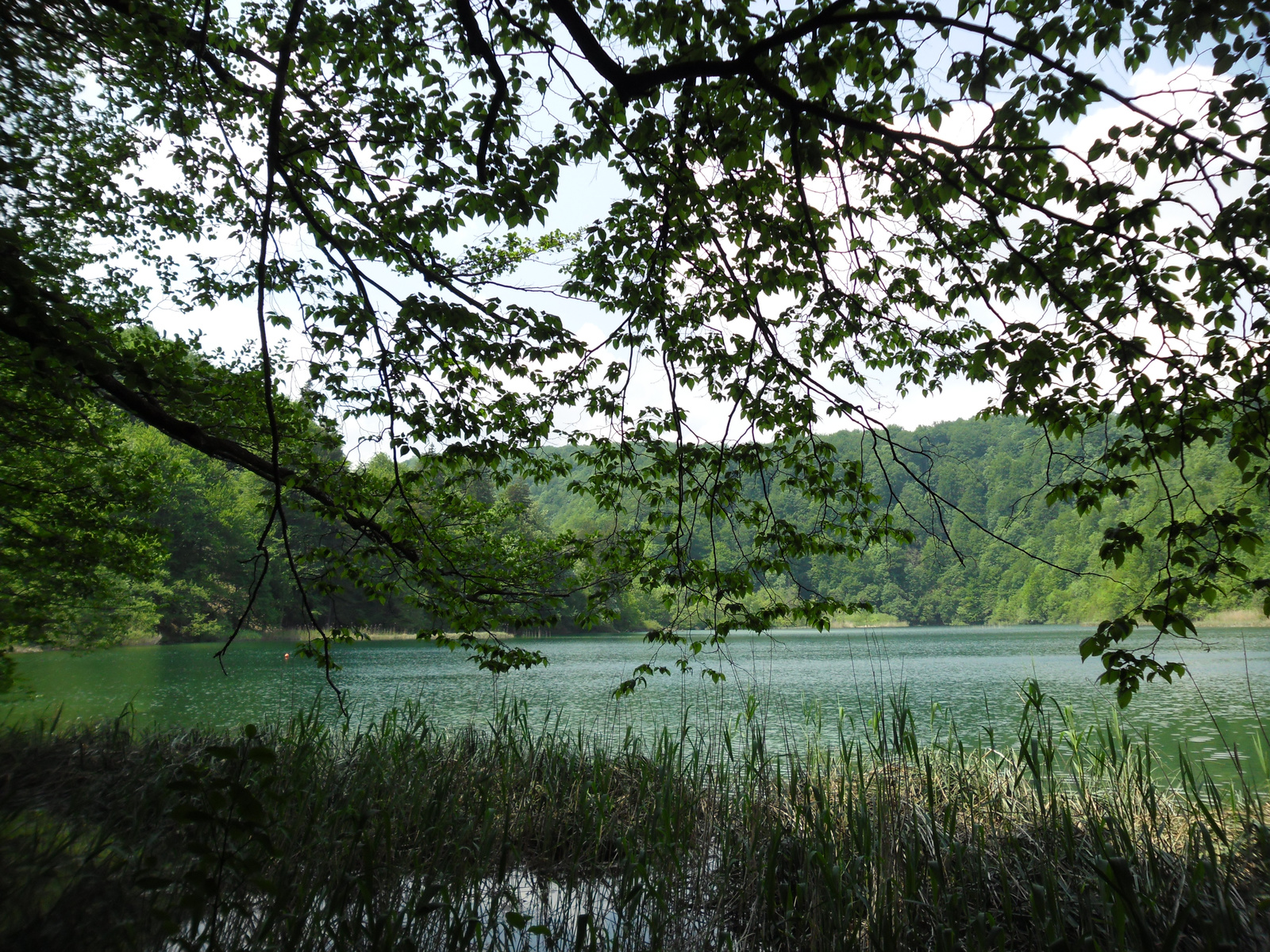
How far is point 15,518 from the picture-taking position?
6.47 meters

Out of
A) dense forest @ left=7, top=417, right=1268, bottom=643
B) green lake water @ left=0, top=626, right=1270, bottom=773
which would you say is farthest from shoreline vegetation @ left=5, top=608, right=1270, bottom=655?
green lake water @ left=0, top=626, right=1270, bottom=773

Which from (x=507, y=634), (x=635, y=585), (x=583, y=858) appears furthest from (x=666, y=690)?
(x=507, y=634)

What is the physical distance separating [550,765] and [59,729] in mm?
5840

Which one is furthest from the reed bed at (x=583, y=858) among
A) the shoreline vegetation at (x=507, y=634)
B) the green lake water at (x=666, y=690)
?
the shoreline vegetation at (x=507, y=634)

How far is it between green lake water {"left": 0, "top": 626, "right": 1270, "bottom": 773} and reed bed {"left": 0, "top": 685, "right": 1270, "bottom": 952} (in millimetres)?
642

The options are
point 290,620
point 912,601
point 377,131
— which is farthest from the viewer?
point 912,601

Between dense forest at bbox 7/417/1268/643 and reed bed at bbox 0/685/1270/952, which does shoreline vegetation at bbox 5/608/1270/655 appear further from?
reed bed at bbox 0/685/1270/952

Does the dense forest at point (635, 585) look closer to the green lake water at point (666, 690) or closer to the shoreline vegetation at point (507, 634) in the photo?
the shoreline vegetation at point (507, 634)

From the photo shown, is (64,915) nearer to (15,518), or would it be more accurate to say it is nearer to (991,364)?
(991,364)

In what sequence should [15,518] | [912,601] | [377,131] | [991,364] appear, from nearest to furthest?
[991,364], [377,131], [15,518], [912,601]

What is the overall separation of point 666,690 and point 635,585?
8968 millimetres

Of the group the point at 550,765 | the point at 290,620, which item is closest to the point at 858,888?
the point at 550,765

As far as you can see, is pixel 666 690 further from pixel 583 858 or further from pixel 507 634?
pixel 507 634

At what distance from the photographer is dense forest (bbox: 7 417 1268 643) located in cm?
475
